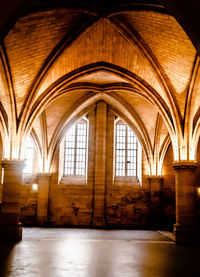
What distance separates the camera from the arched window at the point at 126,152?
19.7 m

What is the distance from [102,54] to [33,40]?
334 cm

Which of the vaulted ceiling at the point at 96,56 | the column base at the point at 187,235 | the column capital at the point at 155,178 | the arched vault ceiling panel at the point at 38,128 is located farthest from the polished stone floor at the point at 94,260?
the arched vault ceiling panel at the point at 38,128

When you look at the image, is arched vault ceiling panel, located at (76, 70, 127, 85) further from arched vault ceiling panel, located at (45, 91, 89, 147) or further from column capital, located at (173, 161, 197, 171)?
column capital, located at (173, 161, 197, 171)

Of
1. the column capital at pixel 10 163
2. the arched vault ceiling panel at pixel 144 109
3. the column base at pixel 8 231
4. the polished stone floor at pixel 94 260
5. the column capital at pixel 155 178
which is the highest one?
the arched vault ceiling panel at pixel 144 109

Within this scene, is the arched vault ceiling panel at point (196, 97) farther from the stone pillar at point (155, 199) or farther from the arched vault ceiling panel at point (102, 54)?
the stone pillar at point (155, 199)

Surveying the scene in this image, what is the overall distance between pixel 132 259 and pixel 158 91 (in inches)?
288

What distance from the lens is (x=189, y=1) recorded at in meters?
4.70

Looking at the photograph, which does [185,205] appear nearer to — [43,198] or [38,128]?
[43,198]

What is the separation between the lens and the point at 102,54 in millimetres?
12820

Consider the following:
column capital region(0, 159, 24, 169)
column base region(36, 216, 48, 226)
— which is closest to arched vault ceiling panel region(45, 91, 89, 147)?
column base region(36, 216, 48, 226)

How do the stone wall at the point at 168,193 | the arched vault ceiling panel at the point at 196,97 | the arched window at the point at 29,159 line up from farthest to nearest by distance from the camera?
1. the arched window at the point at 29,159
2. the stone wall at the point at 168,193
3. the arched vault ceiling panel at the point at 196,97

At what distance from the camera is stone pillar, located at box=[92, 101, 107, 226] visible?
18.4 m

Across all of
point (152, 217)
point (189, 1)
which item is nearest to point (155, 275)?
point (189, 1)

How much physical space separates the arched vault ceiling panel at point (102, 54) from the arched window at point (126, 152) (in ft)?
23.5
